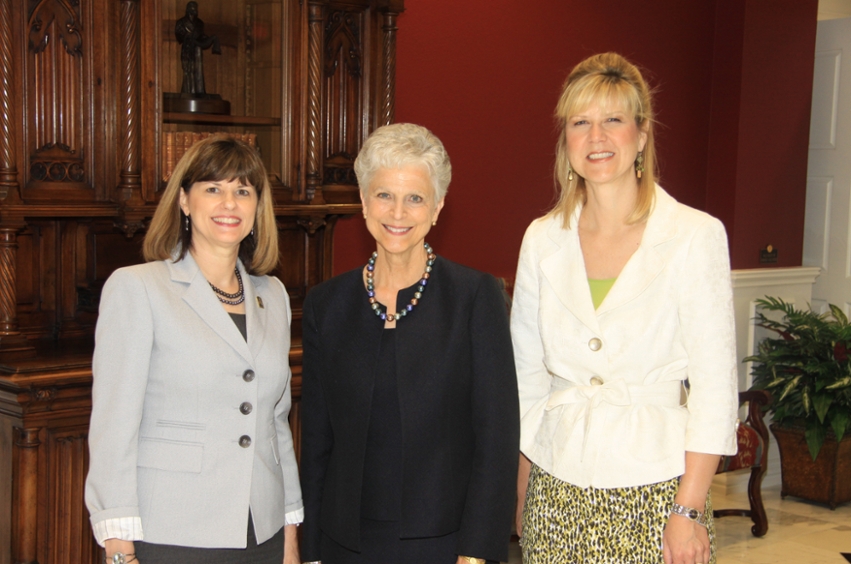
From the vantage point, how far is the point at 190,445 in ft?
6.49

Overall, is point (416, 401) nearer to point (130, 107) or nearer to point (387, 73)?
point (130, 107)

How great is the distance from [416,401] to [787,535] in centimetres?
345

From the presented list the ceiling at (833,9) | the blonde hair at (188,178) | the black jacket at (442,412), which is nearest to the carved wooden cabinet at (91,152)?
the blonde hair at (188,178)

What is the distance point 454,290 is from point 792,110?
4.28 meters

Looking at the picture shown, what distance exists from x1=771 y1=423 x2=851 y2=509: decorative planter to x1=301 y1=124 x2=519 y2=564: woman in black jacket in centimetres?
368

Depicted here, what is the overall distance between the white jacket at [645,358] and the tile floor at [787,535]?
2237mm

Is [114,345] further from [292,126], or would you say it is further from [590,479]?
[292,126]

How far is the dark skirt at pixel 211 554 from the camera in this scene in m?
1.96

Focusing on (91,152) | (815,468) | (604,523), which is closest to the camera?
(604,523)

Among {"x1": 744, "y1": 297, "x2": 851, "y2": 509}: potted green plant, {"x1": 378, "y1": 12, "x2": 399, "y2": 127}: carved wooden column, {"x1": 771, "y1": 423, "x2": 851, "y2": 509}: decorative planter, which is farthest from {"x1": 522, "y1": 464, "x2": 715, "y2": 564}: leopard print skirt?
{"x1": 771, "y1": 423, "x2": 851, "y2": 509}: decorative planter

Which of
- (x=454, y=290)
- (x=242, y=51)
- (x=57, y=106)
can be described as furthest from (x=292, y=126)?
(x=454, y=290)

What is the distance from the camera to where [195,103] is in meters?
3.20

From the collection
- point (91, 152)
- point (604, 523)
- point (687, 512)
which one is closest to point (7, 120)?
point (91, 152)

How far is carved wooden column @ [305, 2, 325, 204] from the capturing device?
3.44 metres
